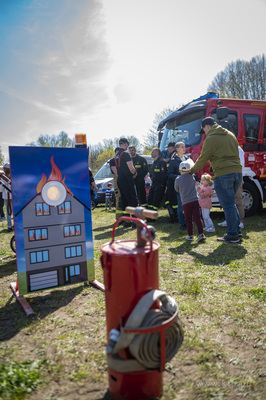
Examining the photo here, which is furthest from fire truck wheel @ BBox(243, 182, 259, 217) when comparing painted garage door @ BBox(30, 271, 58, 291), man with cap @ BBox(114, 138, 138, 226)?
painted garage door @ BBox(30, 271, 58, 291)

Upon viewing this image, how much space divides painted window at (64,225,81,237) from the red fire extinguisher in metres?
1.62

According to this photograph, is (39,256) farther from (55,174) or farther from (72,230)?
(55,174)

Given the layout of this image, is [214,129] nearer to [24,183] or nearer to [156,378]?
[24,183]

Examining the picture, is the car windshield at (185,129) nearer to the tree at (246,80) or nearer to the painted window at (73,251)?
the painted window at (73,251)

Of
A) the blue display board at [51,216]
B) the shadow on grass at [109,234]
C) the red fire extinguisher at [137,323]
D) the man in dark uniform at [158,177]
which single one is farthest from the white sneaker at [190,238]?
the red fire extinguisher at [137,323]

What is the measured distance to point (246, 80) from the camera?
32.8 m

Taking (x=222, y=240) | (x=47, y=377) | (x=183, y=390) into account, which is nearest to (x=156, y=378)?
(x=183, y=390)

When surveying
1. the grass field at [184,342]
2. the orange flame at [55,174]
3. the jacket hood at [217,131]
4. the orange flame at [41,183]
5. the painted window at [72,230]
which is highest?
the jacket hood at [217,131]

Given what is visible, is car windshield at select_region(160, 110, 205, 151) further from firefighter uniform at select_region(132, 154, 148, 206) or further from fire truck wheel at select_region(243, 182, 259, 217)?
fire truck wheel at select_region(243, 182, 259, 217)

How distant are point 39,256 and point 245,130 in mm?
6646

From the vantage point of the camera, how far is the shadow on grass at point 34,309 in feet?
8.61

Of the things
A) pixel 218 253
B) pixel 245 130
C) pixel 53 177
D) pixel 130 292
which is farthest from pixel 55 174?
pixel 245 130

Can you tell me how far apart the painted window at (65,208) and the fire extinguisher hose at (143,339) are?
73.4 inches

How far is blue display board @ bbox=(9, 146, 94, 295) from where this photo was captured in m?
3.04
